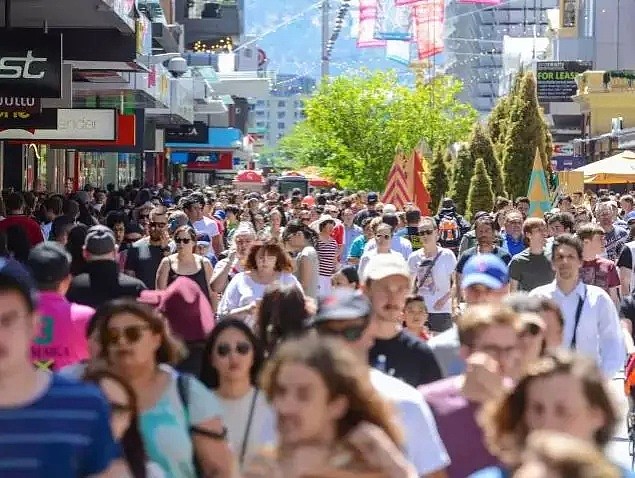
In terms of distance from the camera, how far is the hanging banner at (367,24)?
75438 mm

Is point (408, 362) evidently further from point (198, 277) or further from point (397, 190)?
point (397, 190)

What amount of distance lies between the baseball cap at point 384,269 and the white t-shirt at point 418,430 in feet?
4.19

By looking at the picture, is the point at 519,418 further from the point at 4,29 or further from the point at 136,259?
the point at 4,29

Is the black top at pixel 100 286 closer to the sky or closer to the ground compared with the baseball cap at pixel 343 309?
closer to the ground

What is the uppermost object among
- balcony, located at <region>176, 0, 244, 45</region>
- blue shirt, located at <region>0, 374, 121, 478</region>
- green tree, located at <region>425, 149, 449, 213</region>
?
balcony, located at <region>176, 0, 244, 45</region>

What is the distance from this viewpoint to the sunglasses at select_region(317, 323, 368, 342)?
6035 millimetres

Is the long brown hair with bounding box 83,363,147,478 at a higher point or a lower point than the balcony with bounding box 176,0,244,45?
lower

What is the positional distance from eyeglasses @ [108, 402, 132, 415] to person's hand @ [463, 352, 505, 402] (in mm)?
1279

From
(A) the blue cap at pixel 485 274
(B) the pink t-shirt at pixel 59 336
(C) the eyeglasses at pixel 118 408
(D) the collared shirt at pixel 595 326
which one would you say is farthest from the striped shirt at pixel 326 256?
(C) the eyeglasses at pixel 118 408

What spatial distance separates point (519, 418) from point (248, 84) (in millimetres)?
61017

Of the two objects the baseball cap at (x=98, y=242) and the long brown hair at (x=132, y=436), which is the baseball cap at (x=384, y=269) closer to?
the long brown hair at (x=132, y=436)

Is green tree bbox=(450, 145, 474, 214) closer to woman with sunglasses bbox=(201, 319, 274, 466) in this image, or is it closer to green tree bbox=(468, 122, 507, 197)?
green tree bbox=(468, 122, 507, 197)

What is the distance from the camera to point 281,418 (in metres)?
4.52

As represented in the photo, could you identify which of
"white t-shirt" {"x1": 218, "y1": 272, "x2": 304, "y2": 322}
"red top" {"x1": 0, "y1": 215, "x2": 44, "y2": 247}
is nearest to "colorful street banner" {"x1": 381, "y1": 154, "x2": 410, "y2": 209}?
"red top" {"x1": 0, "y1": 215, "x2": 44, "y2": 247}
